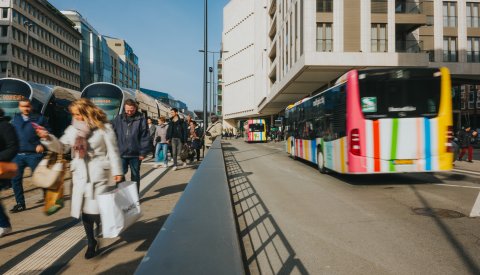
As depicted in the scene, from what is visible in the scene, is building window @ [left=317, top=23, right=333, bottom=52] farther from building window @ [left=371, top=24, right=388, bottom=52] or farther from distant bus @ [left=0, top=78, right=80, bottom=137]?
distant bus @ [left=0, top=78, right=80, bottom=137]

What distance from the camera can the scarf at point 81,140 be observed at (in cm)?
391

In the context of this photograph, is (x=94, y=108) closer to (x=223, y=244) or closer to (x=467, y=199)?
(x=223, y=244)

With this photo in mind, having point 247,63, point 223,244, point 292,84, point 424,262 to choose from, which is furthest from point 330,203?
point 247,63

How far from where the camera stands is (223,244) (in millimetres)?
3104

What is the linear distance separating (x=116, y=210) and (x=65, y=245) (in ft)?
4.36

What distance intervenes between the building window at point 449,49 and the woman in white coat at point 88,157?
3613 cm

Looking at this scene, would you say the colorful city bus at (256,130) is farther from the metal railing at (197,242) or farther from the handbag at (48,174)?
the handbag at (48,174)

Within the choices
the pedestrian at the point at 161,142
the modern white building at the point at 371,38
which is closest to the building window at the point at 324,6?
the modern white building at the point at 371,38

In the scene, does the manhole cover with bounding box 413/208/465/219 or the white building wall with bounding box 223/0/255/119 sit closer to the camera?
the manhole cover with bounding box 413/208/465/219

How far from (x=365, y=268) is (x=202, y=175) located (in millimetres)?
3889

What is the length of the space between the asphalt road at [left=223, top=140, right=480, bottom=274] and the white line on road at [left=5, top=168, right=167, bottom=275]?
1.96 meters

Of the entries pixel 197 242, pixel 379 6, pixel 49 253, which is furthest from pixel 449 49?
pixel 49 253

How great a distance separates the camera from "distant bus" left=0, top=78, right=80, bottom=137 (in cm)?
1502

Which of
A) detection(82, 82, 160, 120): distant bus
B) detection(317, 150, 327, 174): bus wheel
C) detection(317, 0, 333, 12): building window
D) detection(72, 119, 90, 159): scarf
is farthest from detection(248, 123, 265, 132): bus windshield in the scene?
detection(72, 119, 90, 159): scarf
